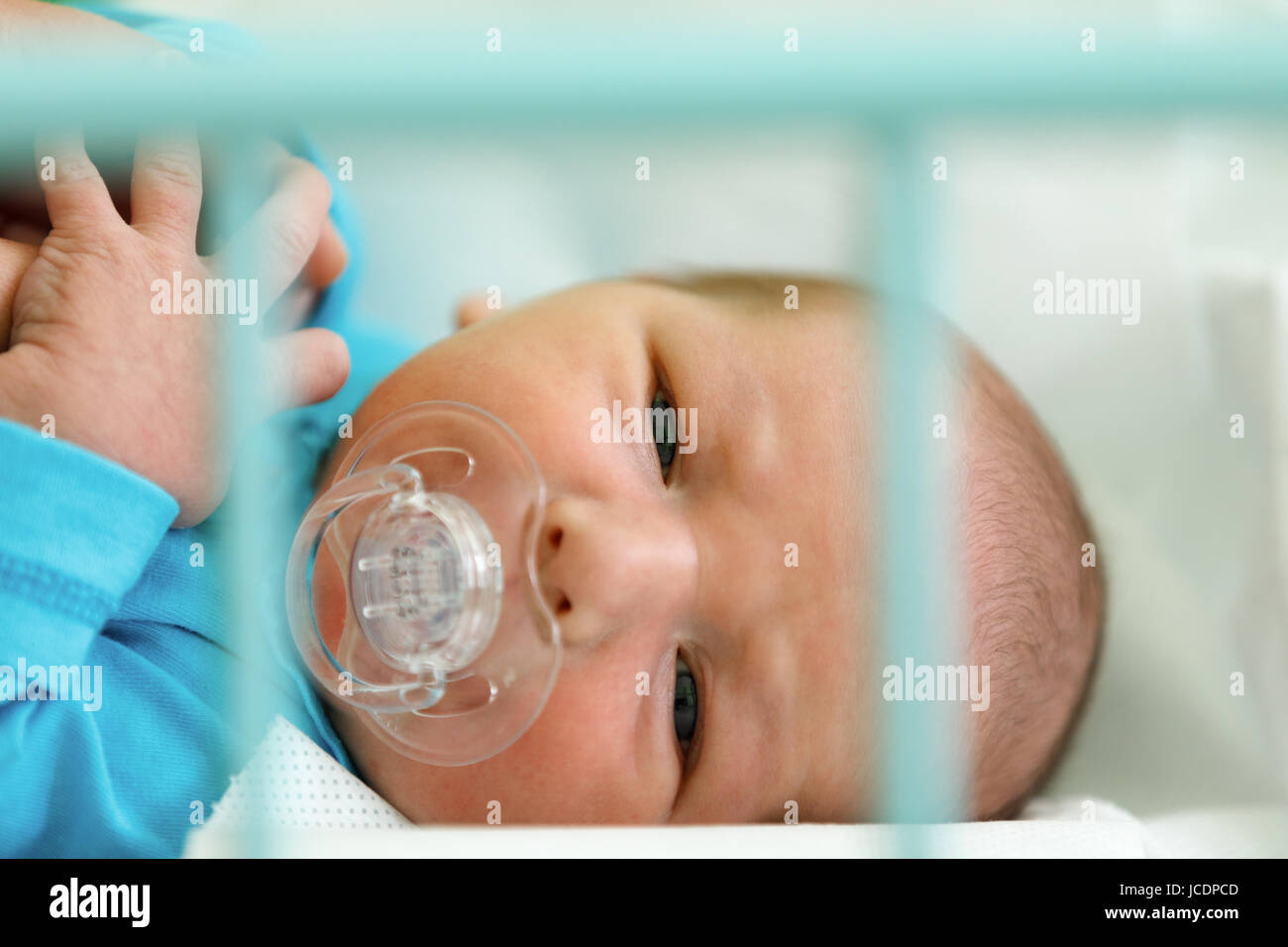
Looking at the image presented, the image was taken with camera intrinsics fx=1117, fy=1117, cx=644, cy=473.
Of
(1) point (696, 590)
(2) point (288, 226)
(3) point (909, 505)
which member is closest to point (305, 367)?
(2) point (288, 226)

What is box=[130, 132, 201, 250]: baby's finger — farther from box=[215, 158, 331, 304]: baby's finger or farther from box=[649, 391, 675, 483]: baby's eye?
box=[649, 391, 675, 483]: baby's eye

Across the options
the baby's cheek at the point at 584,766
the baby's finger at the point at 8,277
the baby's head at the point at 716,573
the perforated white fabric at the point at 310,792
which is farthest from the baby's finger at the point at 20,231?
the baby's cheek at the point at 584,766

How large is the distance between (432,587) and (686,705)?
0.58 ft

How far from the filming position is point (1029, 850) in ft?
2.19

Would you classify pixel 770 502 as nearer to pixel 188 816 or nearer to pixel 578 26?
pixel 578 26

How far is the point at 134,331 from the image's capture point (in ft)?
2.27

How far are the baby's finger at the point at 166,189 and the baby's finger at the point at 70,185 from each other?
0.07 feet

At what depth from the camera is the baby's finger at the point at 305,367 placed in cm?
76

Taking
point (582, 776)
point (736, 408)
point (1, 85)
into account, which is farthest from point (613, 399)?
point (1, 85)

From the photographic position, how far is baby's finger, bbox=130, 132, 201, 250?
725 millimetres

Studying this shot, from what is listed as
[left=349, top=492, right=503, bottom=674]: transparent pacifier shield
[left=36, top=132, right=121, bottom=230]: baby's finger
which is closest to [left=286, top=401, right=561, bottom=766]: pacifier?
[left=349, top=492, right=503, bottom=674]: transparent pacifier shield

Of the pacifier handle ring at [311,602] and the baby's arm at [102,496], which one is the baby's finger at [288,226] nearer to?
the baby's arm at [102,496]

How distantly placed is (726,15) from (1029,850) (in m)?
0.73

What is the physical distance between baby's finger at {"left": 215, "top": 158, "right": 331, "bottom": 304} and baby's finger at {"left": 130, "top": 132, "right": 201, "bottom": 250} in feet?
0.14
